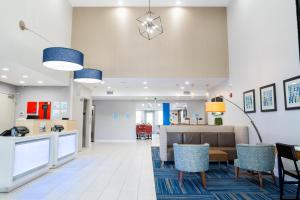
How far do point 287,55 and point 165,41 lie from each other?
438 centimetres

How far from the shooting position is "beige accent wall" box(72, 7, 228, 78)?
764 centimetres

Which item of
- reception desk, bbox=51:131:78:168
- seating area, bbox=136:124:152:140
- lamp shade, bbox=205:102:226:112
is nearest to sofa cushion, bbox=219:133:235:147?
lamp shade, bbox=205:102:226:112

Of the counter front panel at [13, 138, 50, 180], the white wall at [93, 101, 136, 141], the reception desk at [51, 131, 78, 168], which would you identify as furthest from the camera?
the white wall at [93, 101, 136, 141]

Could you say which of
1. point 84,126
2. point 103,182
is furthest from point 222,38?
point 84,126

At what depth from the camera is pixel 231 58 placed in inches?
289

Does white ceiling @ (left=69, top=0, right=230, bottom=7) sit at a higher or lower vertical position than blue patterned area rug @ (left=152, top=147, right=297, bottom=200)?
higher

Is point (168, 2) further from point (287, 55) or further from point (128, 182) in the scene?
point (128, 182)

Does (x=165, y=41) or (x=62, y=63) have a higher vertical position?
(x=165, y=41)

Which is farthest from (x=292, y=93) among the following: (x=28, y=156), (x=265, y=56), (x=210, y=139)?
(x=28, y=156)

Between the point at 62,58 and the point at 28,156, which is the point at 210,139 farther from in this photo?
the point at 28,156

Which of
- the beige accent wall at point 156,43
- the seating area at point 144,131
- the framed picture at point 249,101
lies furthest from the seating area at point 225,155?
the seating area at point 144,131

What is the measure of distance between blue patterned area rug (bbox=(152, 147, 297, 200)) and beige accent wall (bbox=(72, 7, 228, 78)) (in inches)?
158

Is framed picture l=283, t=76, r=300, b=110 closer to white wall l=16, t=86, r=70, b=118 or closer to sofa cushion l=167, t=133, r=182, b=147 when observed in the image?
sofa cushion l=167, t=133, r=182, b=147

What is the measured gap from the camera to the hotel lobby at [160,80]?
3852 mm
